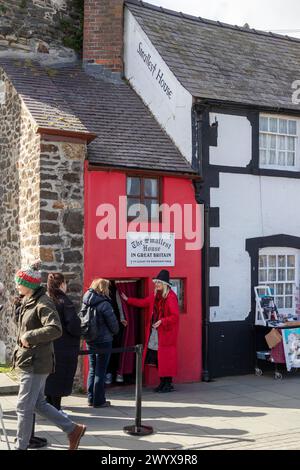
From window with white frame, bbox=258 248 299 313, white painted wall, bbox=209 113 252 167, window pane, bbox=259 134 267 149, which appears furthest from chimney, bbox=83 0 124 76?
window with white frame, bbox=258 248 299 313

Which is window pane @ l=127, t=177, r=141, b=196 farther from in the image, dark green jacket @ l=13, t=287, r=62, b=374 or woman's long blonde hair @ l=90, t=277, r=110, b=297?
dark green jacket @ l=13, t=287, r=62, b=374

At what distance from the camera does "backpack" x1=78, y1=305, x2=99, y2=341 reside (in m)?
8.45

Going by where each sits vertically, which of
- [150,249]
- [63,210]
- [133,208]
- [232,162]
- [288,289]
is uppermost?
[232,162]

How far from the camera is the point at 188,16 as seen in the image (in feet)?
47.1

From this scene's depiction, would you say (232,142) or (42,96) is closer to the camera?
(42,96)

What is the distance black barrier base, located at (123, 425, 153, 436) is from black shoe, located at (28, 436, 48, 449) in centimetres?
104

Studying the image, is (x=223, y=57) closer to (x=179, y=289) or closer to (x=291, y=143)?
(x=291, y=143)

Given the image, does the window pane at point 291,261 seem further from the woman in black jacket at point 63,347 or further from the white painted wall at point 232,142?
the woman in black jacket at point 63,347

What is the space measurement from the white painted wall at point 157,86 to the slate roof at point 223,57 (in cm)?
15

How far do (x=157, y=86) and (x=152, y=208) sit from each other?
275 centimetres

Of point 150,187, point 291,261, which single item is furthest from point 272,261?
point 150,187

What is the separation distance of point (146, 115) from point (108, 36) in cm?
216

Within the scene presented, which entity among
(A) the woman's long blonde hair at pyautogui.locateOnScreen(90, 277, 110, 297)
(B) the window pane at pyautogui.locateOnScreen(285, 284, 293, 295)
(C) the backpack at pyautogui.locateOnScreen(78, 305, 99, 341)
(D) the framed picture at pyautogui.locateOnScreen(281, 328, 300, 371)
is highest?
(A) the woman's long blonde hair at pyautogui.locateOnScreen(90, 277, 110, 297)

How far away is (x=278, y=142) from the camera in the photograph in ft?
39.5
